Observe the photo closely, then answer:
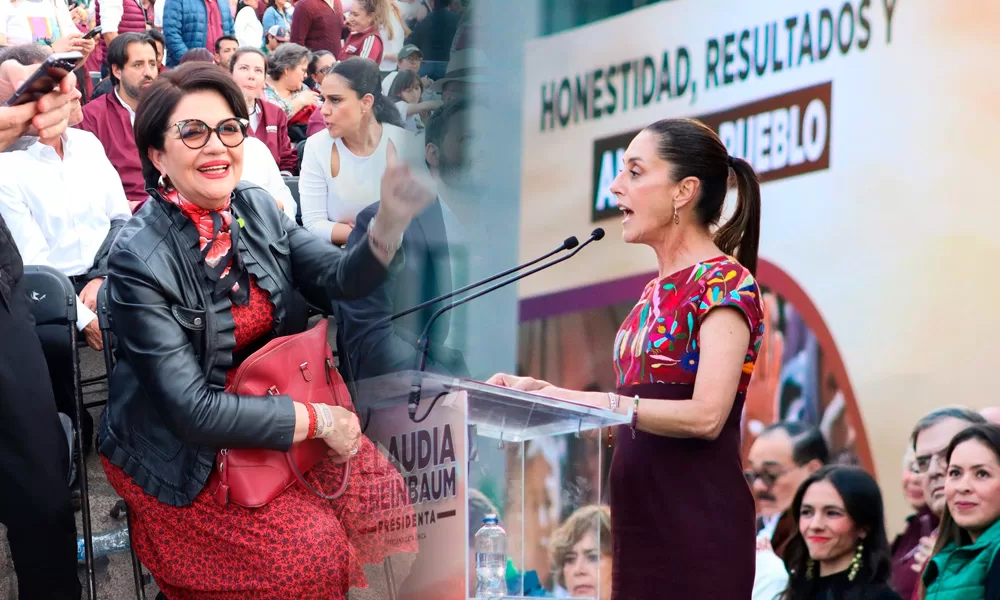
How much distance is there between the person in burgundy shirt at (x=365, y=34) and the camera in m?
4.93

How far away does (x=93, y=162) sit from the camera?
4633 millimetres

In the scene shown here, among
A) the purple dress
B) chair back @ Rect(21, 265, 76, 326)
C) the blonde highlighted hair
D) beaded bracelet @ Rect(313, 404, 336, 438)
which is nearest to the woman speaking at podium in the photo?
the purple dress

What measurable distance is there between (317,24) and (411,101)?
439cm

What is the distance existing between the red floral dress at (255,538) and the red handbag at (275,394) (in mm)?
37

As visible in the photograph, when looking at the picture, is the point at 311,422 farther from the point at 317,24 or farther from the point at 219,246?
the point at 317,24

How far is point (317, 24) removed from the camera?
8.38m

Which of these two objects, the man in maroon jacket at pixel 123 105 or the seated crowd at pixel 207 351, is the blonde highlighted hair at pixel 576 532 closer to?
the seated crowd at pixel 207 351

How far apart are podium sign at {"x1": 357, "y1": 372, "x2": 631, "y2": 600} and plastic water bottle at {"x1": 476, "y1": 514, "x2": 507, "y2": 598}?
0.05ft

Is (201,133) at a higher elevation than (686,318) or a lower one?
higher

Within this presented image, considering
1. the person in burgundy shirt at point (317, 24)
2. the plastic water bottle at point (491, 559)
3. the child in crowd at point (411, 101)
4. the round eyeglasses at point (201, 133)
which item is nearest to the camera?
the plastic water bottle at point (491, 559)

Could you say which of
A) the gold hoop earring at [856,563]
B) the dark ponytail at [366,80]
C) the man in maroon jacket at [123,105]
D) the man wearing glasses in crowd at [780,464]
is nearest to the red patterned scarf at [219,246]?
the dark ponytail at [366,80]

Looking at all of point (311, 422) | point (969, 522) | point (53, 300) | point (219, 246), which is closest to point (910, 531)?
point (969, 522)

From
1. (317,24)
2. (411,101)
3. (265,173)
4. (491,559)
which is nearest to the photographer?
(491,559)

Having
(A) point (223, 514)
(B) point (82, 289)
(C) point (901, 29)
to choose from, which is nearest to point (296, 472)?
(A) point (223, 514)
